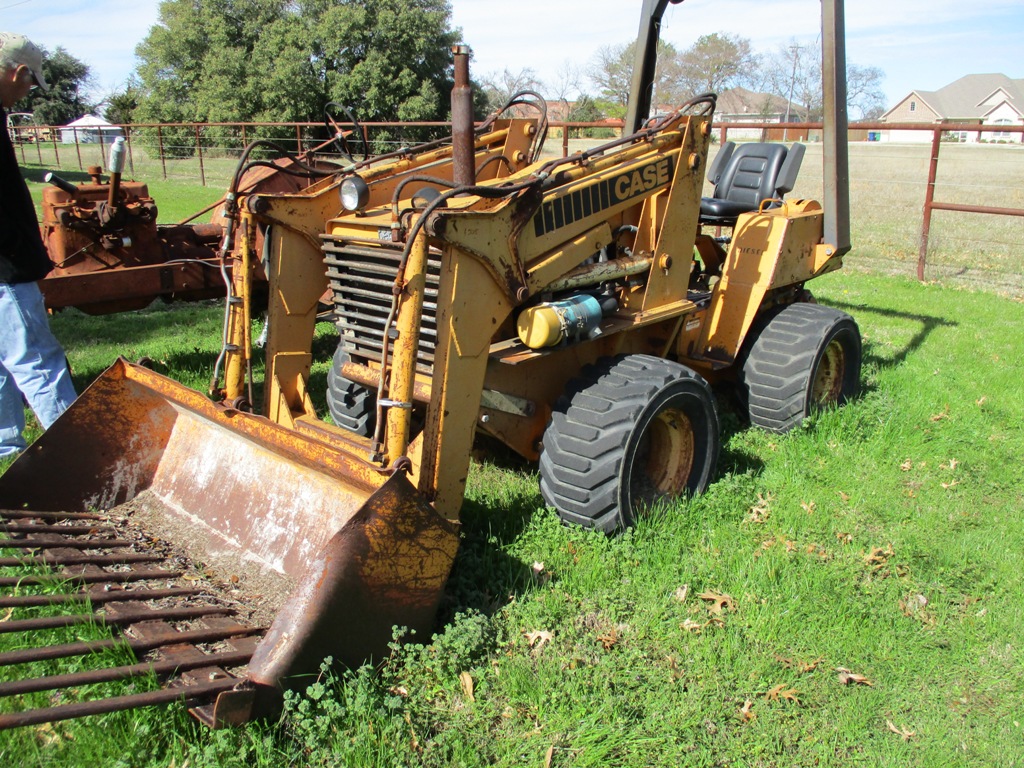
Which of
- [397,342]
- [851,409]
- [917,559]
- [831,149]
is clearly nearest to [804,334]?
[851,409]

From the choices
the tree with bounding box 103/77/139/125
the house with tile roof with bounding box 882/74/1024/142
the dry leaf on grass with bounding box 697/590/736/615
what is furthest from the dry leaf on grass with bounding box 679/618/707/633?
the house with tile roof with bounding box 882/74/1024/142

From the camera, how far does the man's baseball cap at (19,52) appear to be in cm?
436

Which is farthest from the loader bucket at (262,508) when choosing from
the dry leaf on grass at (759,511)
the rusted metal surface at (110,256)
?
the rusted metal surface at (110,256)

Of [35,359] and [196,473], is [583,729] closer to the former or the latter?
[196,473]

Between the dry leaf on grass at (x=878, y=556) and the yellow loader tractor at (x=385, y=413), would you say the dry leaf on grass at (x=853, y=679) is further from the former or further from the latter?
the yellow loader tractor at (x=385, y=413)

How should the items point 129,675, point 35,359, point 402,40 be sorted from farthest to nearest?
point 402,40
point 35,359
point 129,675

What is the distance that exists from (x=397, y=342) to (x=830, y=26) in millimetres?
3758

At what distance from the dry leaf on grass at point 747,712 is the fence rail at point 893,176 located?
3914 millimetres

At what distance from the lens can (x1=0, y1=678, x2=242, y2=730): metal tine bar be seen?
2.17 m

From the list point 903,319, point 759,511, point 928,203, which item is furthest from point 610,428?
point 928,203

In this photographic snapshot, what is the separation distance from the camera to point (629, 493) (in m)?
3.81

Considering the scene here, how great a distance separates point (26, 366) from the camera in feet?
14.7

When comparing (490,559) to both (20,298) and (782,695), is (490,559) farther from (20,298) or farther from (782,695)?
(20,298)

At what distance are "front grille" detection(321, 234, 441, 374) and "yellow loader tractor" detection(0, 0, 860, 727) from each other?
0.02 metres
